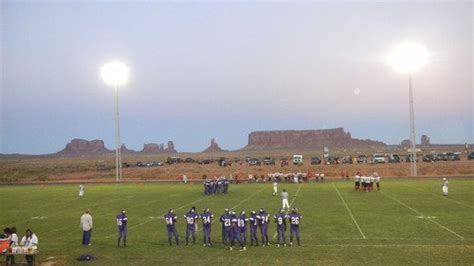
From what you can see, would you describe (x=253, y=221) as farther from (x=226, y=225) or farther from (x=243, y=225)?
(x=226, y=225)

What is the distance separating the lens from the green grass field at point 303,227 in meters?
20.8

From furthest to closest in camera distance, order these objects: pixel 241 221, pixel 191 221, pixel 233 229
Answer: pixel 191 221 < pixel 233 229 < pixel 241 221

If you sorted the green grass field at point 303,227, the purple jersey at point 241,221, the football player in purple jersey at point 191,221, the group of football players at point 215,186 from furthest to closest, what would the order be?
the group of football players at point 215,186 < the football player in purple jersey at point 191,221 < the purple jersey at point 241,221 < the green grass field at point 303,227

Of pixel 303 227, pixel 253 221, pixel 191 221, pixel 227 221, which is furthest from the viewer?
pixel 303 227

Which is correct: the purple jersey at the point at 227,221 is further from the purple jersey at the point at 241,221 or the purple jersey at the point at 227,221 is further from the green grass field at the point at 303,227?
the green grass field at the point at 303,227

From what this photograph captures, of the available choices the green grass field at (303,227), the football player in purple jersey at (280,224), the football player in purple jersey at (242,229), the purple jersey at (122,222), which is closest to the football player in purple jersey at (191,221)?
the green grass field at (303,227)

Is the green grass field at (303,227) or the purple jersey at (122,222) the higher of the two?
the purple jersey at (122,222)

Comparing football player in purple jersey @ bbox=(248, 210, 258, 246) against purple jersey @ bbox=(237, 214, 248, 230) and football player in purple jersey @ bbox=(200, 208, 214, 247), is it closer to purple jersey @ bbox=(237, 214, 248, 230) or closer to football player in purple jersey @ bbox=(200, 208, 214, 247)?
purple jersey @ bbox=(237, 214, 248, 230)

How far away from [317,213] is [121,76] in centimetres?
4147

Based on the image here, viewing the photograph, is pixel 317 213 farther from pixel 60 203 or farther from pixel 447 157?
pixel 447 157

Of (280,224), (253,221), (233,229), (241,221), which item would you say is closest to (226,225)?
(233,229)

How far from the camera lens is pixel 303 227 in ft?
92.8

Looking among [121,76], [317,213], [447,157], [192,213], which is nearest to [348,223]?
[317,213]

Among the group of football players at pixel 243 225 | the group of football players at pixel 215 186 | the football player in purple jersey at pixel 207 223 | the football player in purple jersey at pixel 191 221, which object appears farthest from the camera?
the group of football players at pixel 215 186
